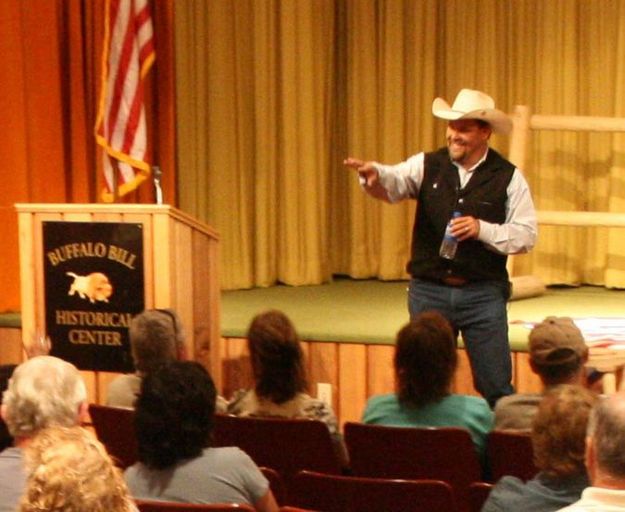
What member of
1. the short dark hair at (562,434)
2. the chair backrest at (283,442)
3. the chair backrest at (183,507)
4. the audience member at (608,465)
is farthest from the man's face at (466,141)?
the audience member at (608,465)

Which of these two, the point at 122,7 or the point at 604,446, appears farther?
the point at 122,7

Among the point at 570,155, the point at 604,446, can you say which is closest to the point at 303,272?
the point at 570,155

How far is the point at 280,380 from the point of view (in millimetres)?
3596

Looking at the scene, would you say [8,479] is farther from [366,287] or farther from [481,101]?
[366,287]

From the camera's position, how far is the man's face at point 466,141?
443cm

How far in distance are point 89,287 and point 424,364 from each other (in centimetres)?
199

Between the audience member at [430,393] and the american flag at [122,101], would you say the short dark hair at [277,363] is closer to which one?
the audience member at [430,393]

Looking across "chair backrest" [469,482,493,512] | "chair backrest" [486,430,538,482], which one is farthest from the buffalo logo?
"chair backrest" [469,482,493,512]

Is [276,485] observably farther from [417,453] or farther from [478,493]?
[478,493]

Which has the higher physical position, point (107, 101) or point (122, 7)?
point (122, 7)

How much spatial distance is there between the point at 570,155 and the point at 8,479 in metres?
4.95

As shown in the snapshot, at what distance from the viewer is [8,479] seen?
2590mm

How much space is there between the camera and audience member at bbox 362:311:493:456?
3369mm

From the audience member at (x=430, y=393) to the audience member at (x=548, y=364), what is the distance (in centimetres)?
8
